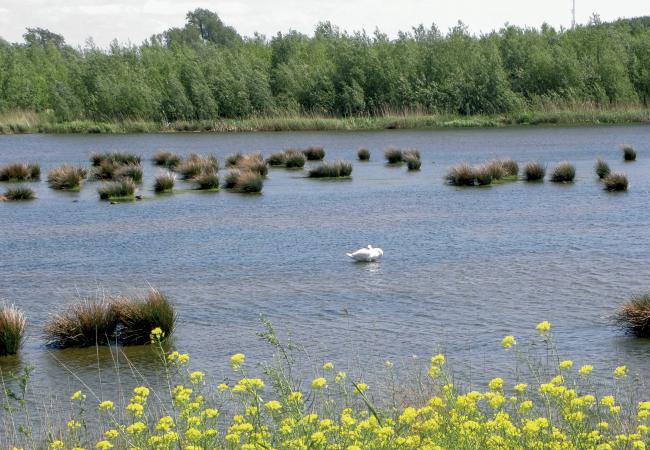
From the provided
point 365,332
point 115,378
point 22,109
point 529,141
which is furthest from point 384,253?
point 22,109

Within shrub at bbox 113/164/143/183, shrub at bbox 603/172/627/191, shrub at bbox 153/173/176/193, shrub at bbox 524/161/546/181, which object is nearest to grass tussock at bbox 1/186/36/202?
shrub at bbox 153/173/176/193

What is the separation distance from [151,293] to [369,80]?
253 ft

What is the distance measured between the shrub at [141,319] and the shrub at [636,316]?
21.7 ft

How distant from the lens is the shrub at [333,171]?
1649 inches

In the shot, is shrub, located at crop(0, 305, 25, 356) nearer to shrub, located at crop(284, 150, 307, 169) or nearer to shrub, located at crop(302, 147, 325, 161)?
shrub, located at crop(284, 150, 307, 169)

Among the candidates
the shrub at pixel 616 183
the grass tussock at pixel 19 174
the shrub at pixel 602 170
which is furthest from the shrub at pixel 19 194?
the shrub at pixel 602 170

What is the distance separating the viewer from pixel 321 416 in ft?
33.8

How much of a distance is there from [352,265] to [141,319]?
672 centimetres

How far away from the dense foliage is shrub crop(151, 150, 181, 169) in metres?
36.2

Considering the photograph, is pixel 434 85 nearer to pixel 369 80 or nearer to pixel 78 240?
pixel 369 80

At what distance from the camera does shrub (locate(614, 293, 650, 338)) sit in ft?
47.0

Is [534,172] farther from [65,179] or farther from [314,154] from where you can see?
[65,179]

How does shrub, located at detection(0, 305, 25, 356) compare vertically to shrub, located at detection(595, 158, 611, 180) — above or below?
above

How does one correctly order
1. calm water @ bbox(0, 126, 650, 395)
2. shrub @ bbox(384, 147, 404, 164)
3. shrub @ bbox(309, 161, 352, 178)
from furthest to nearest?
1. shrub @ bbox(384, 147, 404, 164)
2. shrub @ bbox(309, 161, 352, 178)
3. calm water @ bbox(0, 126, 650, 395)
